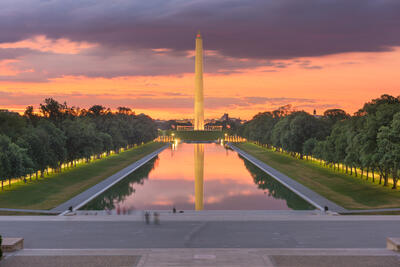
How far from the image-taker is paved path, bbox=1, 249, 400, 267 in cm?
1708

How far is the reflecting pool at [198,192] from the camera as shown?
39469 millimetres

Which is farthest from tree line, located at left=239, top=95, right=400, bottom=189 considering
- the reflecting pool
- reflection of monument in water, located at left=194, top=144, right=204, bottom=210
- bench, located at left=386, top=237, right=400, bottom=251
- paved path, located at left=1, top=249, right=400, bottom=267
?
paved path, located at left=1, top=249, right=400, bottom=267

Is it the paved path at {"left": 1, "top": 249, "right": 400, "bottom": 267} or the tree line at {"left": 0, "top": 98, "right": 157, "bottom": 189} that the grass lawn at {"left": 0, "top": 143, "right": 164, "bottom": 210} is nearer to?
the tree line at {"left": 0, "top": 98, "right": 157, "bottom": 189}

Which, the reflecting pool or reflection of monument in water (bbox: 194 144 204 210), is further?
reflection of monument in water (bbox: 194 144 204 210)

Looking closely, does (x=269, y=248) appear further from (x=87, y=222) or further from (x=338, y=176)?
(x=338, y=176)

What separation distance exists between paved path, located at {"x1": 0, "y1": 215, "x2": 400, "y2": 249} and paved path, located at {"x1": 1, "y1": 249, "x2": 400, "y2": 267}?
1.39 meters

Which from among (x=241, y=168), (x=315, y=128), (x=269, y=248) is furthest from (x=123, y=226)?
(x=315, y=128)

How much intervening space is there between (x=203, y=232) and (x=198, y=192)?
81.2 ft

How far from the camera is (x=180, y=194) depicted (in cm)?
4616

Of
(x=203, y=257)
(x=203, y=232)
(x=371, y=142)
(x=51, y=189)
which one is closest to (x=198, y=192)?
(x=51, y=189)

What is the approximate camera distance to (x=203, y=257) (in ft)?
58.5

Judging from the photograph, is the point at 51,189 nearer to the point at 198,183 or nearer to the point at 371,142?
the point at 198,183

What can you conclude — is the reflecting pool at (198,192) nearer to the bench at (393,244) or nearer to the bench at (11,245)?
the bench at (11,245)

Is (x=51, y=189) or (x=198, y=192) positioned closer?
(x=51, y=189)
